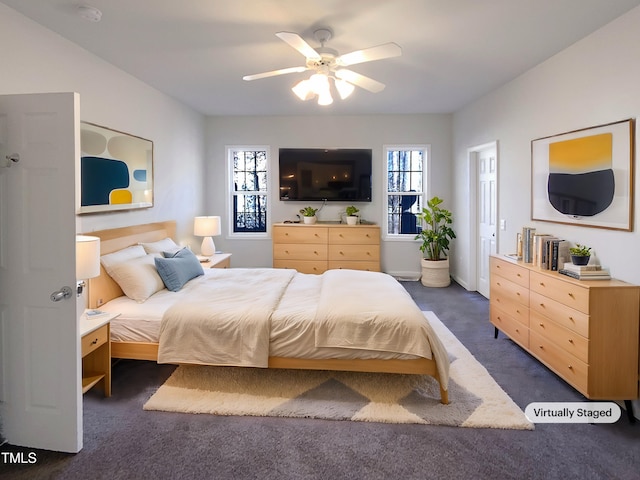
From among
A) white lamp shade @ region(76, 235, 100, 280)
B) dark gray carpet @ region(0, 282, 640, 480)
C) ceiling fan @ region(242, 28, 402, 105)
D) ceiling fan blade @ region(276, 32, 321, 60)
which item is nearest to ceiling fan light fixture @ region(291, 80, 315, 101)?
ceiling fan @ region(242, 28, 402, 105)

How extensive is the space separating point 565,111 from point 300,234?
3.74 metres

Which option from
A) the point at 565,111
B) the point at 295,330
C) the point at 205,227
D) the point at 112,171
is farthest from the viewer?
the point at 205,227

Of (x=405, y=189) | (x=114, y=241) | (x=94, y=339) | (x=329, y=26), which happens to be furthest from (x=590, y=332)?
(x=405, y=189)

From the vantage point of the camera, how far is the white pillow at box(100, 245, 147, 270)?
11.0ft

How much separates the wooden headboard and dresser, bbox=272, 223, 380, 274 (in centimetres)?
185

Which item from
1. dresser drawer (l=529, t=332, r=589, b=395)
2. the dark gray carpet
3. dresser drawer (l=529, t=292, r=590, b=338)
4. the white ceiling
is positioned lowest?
the dark gray carpet

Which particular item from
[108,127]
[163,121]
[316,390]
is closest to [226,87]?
[163,121]

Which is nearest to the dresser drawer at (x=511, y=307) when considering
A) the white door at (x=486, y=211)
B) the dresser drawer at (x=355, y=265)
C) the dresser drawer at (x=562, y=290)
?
the dresser drawer at (x=562, y=290)

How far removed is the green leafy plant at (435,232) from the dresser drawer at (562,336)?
9.48ft

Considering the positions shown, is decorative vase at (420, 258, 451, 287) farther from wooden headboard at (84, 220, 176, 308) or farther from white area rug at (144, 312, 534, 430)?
wooden headboard at (84, 220, 176, 308)

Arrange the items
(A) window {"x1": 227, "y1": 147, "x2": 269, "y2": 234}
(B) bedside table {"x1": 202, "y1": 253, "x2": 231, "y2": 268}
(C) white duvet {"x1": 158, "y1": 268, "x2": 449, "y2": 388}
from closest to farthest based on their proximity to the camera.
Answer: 1. (C) white duvet {"x1": 158, "y1": 268, "x2": 449, "y2": 388}
2. (B) bedside table {"x1": 202, "y1": 253, "x2": 231, "y2": 268}
3. (A) window {"x1": 227, "y1": 147, "x2": 269, "y2": 234}

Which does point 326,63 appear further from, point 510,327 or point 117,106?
point 510,327

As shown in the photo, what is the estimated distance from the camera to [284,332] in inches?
107

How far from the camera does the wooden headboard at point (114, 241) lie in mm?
3158
